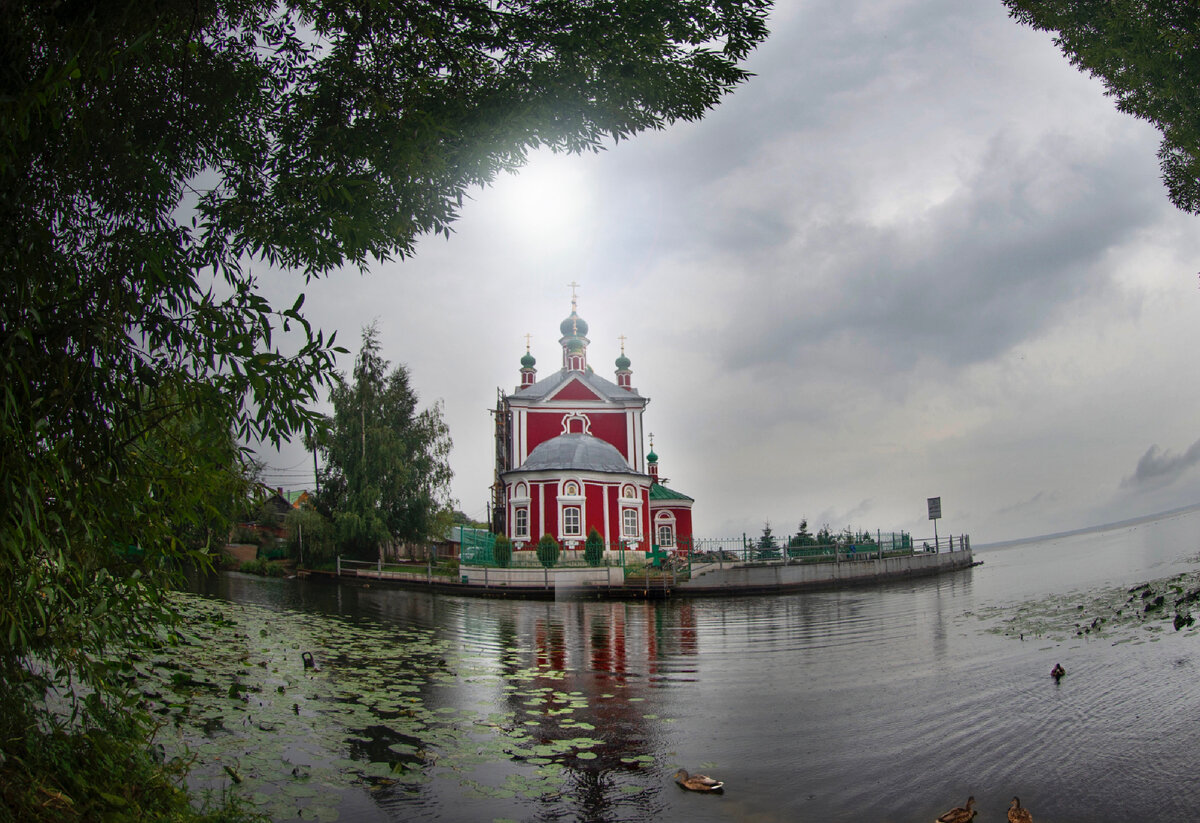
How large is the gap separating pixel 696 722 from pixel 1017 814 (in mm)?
2974

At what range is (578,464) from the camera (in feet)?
119

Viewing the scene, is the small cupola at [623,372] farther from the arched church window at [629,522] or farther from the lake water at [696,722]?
the lake water at [696,722]

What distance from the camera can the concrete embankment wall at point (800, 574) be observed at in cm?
2648

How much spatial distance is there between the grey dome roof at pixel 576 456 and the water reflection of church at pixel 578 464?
6 centimetres

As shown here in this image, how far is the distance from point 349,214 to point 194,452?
2720 mm

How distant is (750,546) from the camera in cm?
3192

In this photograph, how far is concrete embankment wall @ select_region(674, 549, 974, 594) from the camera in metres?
26.5

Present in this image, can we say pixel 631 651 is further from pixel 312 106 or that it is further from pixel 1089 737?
pixel 312 106

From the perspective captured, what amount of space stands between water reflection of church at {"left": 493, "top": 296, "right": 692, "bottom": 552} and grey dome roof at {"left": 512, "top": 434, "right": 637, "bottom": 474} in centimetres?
6

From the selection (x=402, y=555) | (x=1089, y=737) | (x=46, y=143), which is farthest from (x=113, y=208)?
(x=402, y=555)

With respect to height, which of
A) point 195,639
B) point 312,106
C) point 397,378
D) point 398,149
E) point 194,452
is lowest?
point 195,639

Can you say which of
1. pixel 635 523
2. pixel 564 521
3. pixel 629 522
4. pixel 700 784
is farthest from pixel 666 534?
pixel 700 784

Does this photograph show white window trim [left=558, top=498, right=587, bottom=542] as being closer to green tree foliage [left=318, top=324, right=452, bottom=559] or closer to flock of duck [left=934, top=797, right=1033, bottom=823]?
green tree foliage [left=318, top=324, right=452, bottom=559]

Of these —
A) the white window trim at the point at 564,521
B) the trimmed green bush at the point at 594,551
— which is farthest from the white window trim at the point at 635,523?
the trimmed green bush at the point at 594,551
